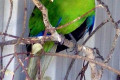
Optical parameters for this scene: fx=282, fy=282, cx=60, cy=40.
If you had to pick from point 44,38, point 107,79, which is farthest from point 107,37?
point 44,38

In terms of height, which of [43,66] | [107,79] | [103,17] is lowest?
[107,79]

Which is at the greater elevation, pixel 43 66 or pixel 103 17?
pixel 103 17

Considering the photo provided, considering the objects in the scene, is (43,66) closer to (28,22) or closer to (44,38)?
(28,22)

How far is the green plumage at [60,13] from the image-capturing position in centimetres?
128

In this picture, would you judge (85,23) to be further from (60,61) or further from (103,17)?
(103,17)

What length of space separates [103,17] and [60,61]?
0.47 m

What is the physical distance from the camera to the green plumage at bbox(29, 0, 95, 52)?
128cm

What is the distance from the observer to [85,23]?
57.4 inches

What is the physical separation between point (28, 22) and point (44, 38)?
17.7 inches

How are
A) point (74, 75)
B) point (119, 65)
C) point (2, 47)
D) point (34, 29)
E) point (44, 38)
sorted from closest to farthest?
1. point (44, 38)
2. point (2, 47)
3. point (34, 29)
4. point (74, 75)
5. point (119, 65)

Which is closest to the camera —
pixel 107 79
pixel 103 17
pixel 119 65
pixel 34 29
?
pixel 34 29

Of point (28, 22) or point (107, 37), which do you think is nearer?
point (28, 22)

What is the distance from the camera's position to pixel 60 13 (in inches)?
52.2

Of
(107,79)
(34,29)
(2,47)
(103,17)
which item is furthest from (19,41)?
(107,79)
